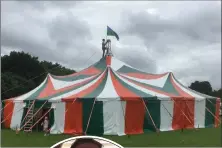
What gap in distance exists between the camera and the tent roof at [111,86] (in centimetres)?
1247

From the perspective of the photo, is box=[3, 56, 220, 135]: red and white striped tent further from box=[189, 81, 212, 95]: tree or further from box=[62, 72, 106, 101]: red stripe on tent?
box=[189, 81, 212, 95]: tree

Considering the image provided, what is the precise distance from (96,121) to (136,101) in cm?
151

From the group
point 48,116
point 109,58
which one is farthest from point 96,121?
point 109,58

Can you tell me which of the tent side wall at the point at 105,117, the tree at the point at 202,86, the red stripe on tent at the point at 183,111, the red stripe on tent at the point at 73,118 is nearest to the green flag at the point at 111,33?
the red stripe on tent at the point at 183,111

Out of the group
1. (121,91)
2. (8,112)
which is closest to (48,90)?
(8,112)

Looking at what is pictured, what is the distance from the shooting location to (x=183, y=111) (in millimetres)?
13930

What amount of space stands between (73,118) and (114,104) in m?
1.51

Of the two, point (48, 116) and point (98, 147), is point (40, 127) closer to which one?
point (48, 116)

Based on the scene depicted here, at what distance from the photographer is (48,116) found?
13.1m

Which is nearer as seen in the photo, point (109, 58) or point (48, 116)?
point (48, 116)

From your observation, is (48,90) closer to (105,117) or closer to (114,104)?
(105,117)

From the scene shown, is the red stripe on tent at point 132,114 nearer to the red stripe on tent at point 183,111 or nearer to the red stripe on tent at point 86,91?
the red stripe on tent at point 86,91

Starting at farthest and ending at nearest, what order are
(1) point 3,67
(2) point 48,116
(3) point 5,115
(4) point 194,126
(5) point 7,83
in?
(1) point 3,67
(5) point 7,83
(3) point 5,115
(4) point 194,126
(2) point 48,116

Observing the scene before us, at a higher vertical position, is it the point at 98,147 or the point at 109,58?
the point at 109,58
